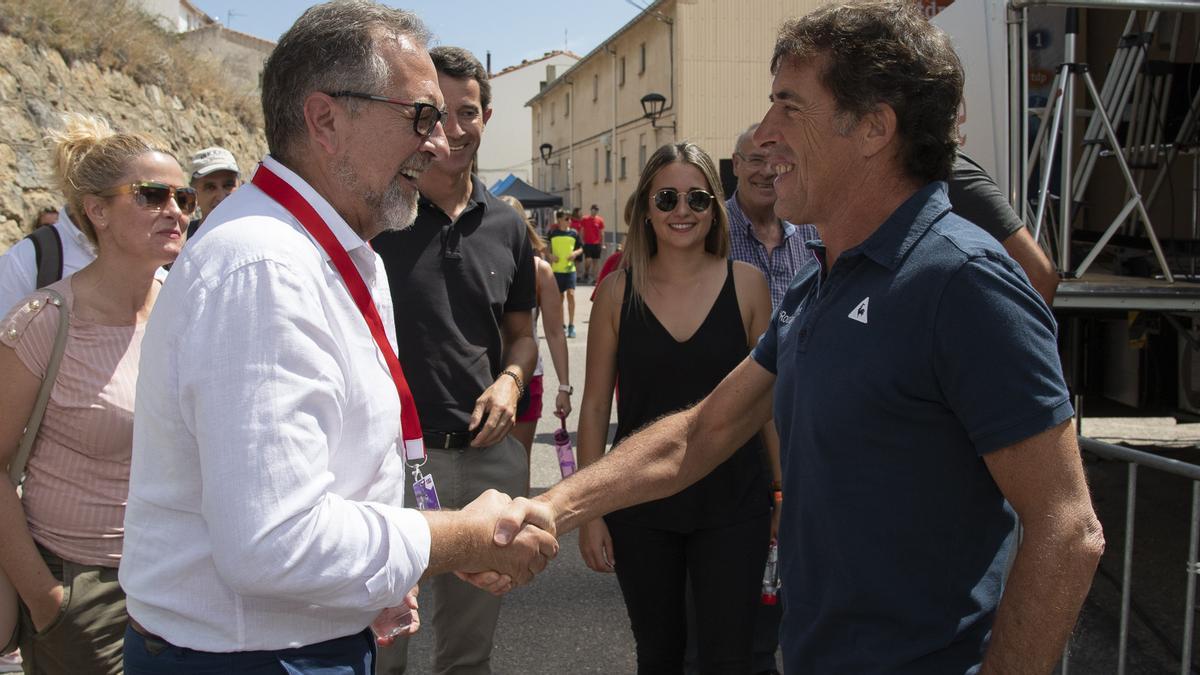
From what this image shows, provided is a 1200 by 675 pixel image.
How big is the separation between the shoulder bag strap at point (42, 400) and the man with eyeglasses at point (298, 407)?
3.31 feet

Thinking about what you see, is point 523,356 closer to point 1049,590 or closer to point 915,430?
point 915,430

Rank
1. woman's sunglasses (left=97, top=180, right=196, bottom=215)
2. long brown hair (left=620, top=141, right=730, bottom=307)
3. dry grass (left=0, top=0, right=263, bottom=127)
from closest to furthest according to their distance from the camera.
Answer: woman's sunglasses (left=97, top=180, right=196, bottom=215) → long brown hair (left=620, top=141, right=730, bottom=307) → dry grass (left=0, top=0, right=263, bottom=127)

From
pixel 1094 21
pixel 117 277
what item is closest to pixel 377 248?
pixel 117 277

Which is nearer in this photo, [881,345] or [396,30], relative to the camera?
[881,345]

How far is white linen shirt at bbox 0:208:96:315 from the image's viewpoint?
3332 mm

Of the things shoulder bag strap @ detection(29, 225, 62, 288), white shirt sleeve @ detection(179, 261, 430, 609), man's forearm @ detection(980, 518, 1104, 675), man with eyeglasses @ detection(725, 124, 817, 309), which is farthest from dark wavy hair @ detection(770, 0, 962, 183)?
shoulder bag strap @ detection(29, 225, 62, 288)

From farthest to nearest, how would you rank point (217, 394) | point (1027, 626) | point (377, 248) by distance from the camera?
point (377, 248), point (1027, 626), point (217, 394)

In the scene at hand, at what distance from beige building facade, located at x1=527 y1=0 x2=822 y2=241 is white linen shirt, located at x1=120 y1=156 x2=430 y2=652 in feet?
72.7

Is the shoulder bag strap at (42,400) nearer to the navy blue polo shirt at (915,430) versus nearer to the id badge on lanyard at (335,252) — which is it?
the id badge on lanyard at (335,252)

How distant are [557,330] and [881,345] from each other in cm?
358

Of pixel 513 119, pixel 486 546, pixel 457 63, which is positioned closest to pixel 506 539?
pixel 486 546

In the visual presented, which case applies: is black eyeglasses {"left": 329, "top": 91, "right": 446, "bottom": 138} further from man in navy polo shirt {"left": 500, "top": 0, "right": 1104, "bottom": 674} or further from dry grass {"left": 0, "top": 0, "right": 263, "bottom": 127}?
dry grass {"left": 0, "top": 0, "right": 263, "bottom": 127}

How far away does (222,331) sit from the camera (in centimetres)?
144

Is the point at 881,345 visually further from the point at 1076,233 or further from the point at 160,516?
the point at 1076,233
